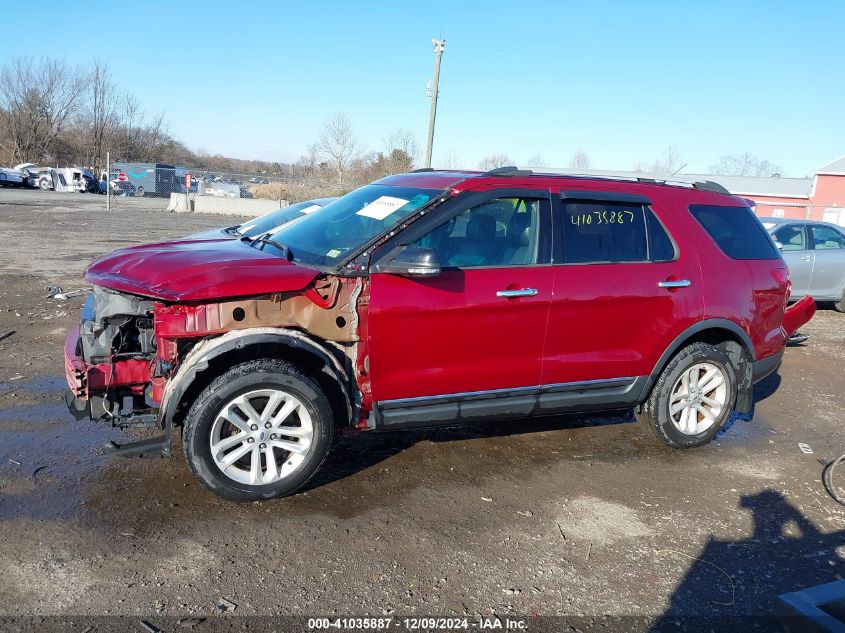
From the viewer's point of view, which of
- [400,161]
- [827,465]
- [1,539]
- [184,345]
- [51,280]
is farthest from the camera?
[400,161]

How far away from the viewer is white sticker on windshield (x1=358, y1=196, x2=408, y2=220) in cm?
428

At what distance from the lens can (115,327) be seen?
3.93 metres

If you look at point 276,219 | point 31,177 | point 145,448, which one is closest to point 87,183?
point 31,177

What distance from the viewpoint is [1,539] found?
330cm

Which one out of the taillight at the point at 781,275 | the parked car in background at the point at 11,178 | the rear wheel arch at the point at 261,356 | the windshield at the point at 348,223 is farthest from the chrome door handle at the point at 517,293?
the parked car in background at the point at 11,178

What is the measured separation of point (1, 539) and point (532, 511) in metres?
2.84

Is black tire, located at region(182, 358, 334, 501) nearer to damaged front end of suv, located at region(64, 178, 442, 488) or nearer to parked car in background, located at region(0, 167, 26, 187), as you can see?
damaged front end of suv, located at region(64, 178, 442, 488)

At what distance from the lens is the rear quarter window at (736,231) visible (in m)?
5.05

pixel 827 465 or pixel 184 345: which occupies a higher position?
pixel 184 345

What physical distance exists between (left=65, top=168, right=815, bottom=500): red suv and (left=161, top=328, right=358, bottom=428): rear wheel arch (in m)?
0.01

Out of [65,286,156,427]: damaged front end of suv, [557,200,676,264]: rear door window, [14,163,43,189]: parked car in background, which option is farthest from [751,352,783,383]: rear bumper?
[14,163,43,189]: parked car in background

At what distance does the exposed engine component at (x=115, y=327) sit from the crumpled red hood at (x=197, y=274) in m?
0.14

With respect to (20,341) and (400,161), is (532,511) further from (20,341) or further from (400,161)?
(400,161)

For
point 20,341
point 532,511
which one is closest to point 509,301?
point 532,511
